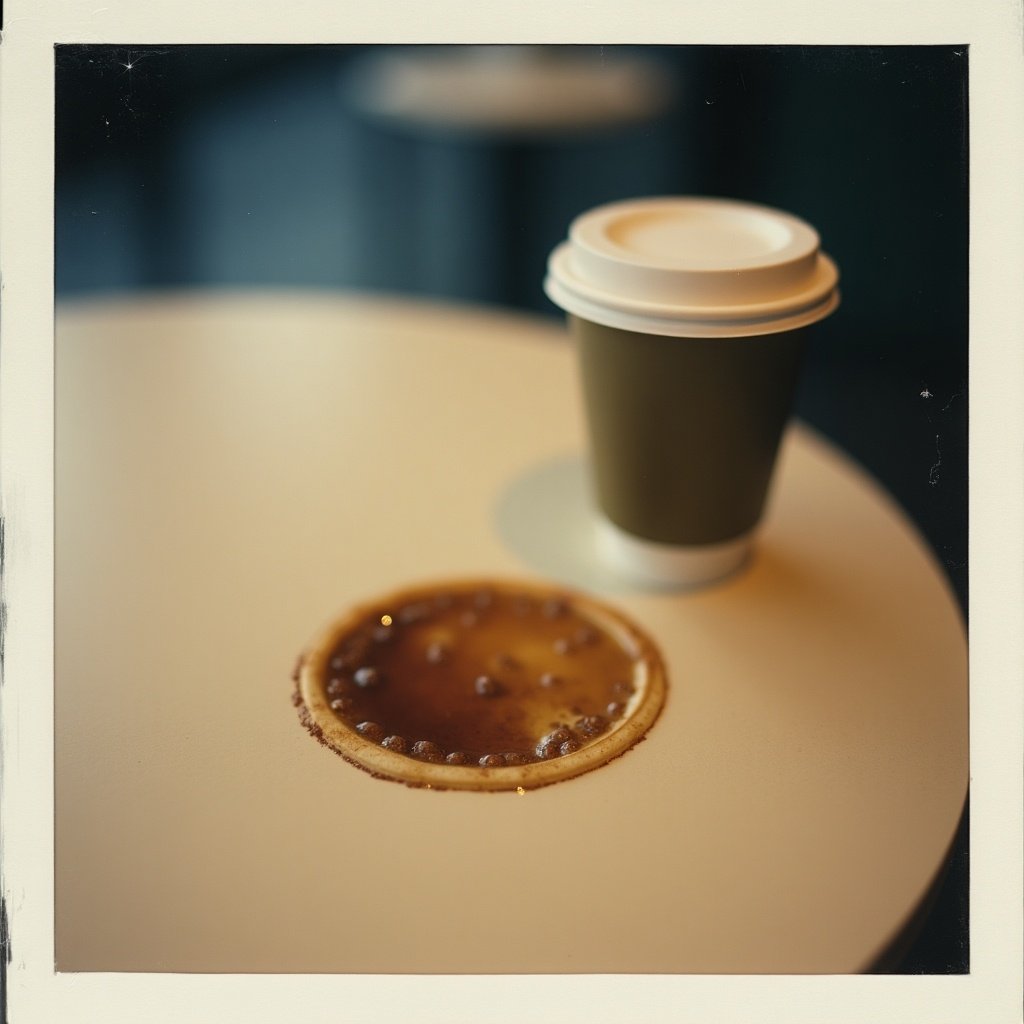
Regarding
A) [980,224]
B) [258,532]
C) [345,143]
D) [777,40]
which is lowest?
[345,143]

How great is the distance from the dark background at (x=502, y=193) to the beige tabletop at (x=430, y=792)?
0.21 m

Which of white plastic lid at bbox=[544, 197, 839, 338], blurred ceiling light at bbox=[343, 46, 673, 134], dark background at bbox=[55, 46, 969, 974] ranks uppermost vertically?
white plastic lid at bbox=[544, 197, 839, 338]

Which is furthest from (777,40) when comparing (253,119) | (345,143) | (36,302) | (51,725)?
(253,119)

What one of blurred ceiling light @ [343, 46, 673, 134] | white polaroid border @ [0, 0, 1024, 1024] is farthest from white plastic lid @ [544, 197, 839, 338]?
blurred ceiling light @ [343, 46, 673, 134]

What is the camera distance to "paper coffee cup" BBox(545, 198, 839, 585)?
863 mm

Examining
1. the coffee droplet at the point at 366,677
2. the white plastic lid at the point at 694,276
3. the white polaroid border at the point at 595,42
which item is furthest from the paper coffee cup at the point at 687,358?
the coffee droplet at the point at 366,677

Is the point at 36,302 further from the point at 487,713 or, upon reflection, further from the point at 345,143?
the point at 345,143

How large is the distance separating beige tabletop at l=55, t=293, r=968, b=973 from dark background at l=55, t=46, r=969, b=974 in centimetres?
21

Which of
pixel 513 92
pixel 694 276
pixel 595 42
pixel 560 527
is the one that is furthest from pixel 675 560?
pixel 513 92

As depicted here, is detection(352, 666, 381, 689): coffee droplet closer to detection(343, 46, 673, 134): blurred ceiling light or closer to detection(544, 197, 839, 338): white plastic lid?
detection(544, 197, 839, 338): white plastic lid

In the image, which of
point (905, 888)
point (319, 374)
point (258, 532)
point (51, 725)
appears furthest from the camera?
point (319, 374)

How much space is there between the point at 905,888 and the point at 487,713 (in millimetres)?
307

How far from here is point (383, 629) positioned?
3.13 ft

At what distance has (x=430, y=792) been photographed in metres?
0.80
